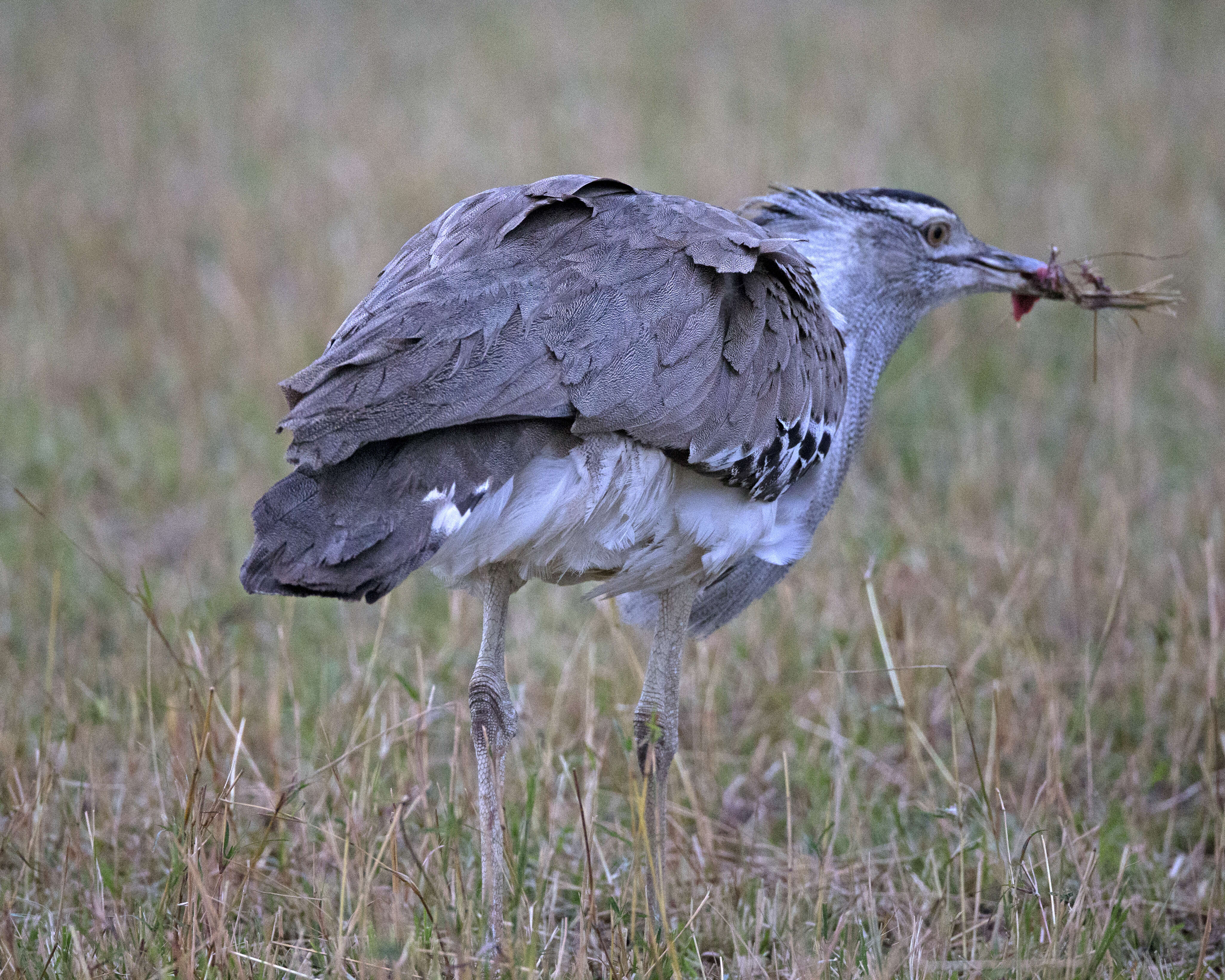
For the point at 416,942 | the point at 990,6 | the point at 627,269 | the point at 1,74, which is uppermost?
the point at 990,6

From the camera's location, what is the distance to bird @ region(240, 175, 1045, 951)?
1.98 m

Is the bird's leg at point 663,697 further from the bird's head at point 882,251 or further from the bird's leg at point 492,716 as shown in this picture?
the bird's head at point 882,251

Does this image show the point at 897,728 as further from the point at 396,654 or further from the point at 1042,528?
the point at 396,654

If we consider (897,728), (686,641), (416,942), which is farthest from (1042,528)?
(416,942)

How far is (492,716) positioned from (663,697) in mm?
393

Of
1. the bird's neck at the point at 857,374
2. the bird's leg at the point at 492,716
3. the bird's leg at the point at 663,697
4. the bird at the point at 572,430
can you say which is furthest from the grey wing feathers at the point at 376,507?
the bird's neck at the point at 857,374

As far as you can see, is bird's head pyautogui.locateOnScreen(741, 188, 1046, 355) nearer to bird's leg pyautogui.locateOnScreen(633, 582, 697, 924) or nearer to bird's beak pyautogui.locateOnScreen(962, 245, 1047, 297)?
bird's beak pyautogui.locateOnScreen(962, 245, 1047, 297)

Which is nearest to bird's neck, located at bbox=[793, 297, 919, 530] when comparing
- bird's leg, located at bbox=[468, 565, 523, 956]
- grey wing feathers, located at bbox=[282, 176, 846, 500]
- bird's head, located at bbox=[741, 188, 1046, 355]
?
bird's head, located at bbox=[741, 188, 1046, 355]

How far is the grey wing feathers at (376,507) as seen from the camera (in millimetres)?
1870

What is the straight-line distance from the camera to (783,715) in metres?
3.62

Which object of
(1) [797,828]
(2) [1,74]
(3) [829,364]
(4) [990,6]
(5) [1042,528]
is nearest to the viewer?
(3) [829,364]

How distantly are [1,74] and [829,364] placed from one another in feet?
24.9

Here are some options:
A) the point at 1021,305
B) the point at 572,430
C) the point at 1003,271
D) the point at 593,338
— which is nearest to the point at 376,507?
the point at 572,430

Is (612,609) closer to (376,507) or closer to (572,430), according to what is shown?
(572,430)
